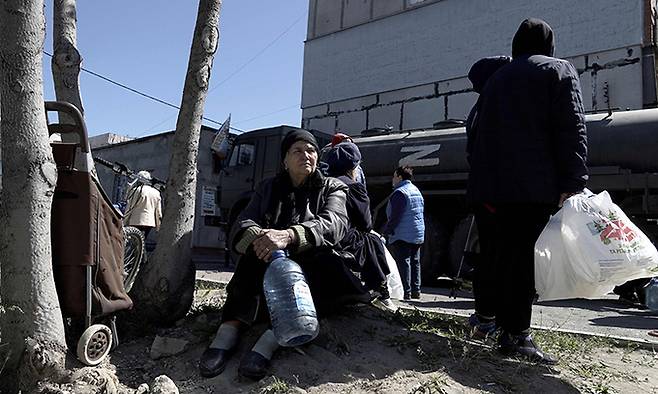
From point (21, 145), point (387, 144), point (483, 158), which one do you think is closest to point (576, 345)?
point (483, 158)

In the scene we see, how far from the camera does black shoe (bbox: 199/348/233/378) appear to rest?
2.57 metres

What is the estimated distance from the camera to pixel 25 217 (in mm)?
2232

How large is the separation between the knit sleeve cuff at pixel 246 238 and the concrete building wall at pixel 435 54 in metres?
13.8

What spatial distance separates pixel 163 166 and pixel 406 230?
1107 centimetres

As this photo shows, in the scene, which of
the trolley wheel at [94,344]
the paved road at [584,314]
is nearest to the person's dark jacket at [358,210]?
the paved road at [584,314]

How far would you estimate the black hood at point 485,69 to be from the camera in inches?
133

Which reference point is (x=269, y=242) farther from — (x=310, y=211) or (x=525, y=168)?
(x=525, y=168)

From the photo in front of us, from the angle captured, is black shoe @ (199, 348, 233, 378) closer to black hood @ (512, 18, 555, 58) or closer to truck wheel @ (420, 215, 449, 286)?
black hood @ (512, 18, 555, 58)

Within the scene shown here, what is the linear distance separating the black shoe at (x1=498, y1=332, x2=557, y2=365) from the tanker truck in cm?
506

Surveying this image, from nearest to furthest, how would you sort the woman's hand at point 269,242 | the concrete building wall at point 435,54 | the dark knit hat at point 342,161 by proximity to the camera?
the woman's hand at point 269,242 < the dark knit hat at point 342,161 < the concrete building wall at point 435,54

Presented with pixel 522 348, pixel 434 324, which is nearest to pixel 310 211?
pixel 434 324

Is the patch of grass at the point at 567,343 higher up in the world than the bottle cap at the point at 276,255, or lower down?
lower down

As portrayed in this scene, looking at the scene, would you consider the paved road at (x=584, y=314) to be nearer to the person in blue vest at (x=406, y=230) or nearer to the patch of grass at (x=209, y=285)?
the person in blue vest at (x=406, y=230)

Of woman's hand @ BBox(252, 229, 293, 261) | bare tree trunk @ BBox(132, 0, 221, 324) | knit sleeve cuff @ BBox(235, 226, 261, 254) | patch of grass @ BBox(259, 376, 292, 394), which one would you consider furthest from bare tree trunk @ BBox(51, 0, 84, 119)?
patch of grass @ BBox(259, 376, 292, 394)
